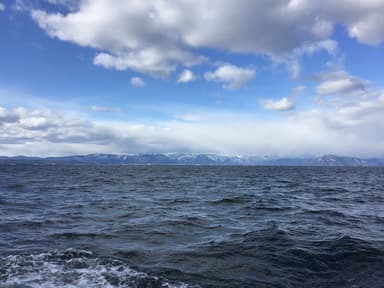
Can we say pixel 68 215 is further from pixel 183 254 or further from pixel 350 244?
pixel 350 244

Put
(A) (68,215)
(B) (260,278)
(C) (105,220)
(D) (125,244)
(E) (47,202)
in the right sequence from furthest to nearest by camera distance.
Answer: (E) (47,202)
(A) (68,215)
(C) (105,220)
(D) (125,244)
(B) (260,278)

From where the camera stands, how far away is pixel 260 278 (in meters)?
10.4

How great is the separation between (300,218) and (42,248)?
15071mm

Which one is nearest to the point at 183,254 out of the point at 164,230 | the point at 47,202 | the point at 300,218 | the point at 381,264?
the point at 164,230

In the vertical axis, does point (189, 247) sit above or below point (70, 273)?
below

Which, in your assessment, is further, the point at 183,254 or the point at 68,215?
the point at 68,215

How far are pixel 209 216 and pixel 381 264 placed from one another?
11157 mm

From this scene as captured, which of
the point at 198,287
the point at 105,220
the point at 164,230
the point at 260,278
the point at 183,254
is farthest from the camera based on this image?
the point at 105,220

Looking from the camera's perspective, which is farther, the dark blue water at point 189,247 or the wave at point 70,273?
the dark blue water at point 189,247

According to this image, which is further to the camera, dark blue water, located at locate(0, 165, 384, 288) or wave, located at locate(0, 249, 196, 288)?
dark blue water, located at locate(0, 165, 384, 288)

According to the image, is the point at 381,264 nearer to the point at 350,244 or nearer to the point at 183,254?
the point at 350,244

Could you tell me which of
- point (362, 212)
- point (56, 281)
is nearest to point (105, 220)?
point (56, 281)

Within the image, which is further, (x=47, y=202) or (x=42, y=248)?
(x=47, y=202)

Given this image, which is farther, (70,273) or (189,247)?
(189,247)
